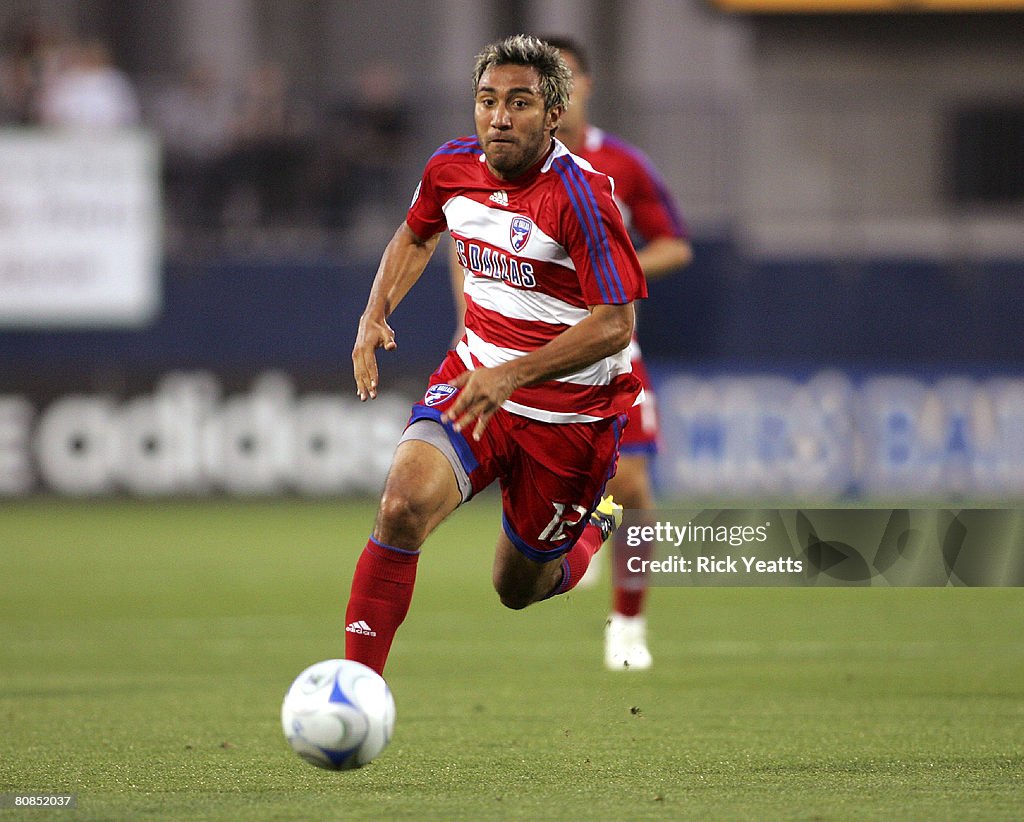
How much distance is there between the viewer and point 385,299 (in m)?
5.75

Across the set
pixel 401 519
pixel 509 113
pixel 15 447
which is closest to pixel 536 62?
pixel 509 113

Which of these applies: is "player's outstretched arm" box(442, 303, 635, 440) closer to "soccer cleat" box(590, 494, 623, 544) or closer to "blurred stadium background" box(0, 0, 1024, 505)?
"soccer cleat" box(590, 494, 623, 544)

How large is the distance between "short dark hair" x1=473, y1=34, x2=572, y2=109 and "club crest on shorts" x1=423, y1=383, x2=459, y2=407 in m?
0.87

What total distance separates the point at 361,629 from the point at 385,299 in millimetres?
1123

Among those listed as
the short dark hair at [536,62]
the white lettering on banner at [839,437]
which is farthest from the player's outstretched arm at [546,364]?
the white lettering on banner at [839,437]

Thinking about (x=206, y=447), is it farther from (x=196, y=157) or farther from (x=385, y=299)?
(x=385, y=299)

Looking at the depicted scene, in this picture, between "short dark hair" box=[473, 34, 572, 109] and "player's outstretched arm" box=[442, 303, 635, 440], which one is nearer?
"player's outstretched arm" box=[442, 303, 635, 440]

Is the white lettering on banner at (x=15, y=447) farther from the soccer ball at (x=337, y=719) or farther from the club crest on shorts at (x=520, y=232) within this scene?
the soccer ball at (x=337, y=719)

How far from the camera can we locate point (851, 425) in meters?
16.0

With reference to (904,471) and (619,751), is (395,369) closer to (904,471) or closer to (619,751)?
(904,471)

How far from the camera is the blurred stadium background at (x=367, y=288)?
1595 centimetres

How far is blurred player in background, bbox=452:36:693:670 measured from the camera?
7.77 m

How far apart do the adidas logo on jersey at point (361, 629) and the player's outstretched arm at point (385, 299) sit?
67cm

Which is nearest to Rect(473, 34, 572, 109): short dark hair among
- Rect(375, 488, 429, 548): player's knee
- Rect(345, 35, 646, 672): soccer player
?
Rect(345, 35, 646, 672): soccer player
